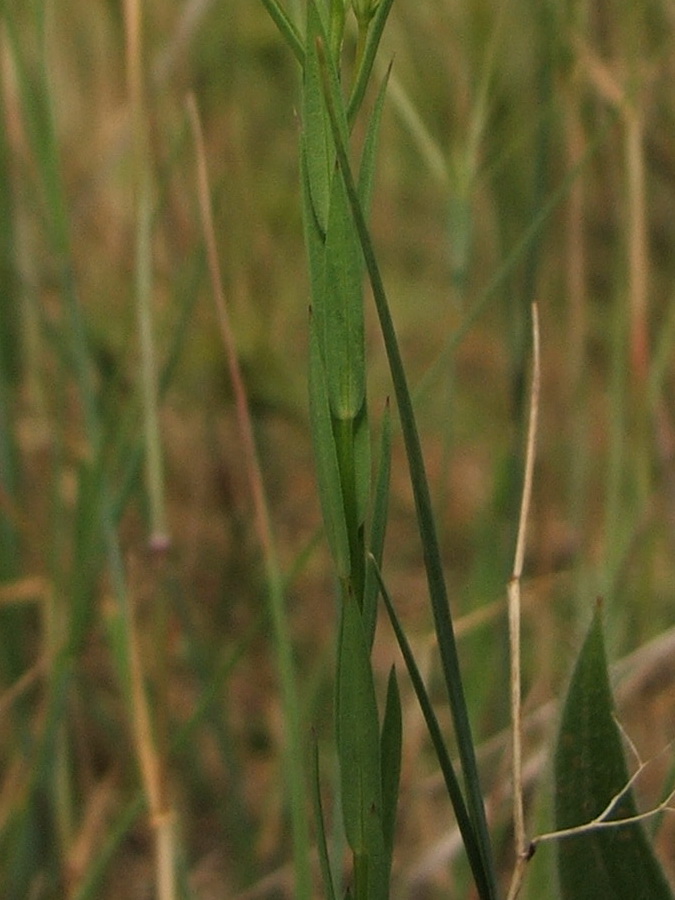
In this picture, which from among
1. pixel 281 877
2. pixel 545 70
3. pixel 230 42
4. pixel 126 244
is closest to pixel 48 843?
pixel 281 877

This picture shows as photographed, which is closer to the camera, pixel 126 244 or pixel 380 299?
pixel 380 299

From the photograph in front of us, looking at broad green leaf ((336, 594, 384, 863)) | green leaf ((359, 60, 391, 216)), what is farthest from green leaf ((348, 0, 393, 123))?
broad green leaf ((336, 594, 384, 863))

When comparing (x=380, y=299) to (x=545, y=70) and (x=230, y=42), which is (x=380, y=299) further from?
(x=230, y=42)

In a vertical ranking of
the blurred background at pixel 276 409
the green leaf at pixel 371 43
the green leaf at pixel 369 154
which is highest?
the green leaf at pixel 371 43

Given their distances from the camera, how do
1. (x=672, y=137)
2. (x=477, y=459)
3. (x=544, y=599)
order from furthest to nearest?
(x=477, y=459), (x=672, y=137), (x=544, y=599)

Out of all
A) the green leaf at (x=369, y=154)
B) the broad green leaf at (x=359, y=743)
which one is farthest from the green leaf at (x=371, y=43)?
the broad green leaf at (x=359, y=743)

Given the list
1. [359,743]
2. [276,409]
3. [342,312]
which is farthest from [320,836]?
[276,409]

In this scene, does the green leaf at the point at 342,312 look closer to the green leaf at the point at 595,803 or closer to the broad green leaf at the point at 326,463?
the broad green leaf at the point at 326,463

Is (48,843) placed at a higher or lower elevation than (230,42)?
lower
